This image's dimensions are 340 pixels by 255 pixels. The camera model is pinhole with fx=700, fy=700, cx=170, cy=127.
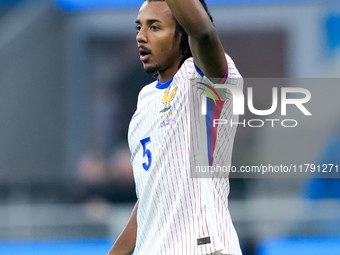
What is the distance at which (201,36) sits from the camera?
2.10 metres

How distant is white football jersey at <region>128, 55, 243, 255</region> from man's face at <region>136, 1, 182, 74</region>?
9cm

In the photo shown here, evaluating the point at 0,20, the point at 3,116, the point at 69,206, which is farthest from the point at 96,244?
the point at 0,20

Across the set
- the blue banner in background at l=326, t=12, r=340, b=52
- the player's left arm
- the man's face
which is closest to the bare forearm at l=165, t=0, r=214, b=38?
the player's left arm

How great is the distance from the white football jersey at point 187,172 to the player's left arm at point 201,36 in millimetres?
64

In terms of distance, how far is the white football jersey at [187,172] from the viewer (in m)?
2.20

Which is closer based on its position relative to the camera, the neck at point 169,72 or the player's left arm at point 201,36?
the player's left arm at point 201,36

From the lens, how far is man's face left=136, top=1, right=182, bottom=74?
2402 millimetres

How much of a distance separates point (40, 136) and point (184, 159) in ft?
16.1

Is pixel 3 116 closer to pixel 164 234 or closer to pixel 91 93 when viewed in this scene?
pixel 91 93

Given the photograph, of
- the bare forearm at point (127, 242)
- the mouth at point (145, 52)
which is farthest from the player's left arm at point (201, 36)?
the bare forearm at point (127, 242)

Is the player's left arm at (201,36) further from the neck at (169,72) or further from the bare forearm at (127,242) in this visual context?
the bare forearm at (127,242)

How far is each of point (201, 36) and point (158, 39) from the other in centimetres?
33

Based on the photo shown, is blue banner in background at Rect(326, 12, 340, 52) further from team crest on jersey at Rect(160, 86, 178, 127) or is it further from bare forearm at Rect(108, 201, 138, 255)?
team crest on jersey at Rect(160, 86, 178, 127)

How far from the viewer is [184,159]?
7.38ft
